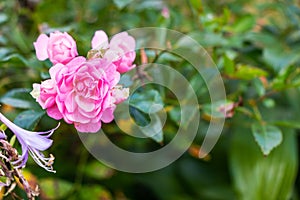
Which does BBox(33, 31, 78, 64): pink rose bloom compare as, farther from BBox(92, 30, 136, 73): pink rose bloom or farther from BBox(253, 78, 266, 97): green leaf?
BBox(253, 78, 266, 97): green leaf

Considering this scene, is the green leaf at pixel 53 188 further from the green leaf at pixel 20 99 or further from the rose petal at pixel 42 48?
the rose petal at pixel 42 48

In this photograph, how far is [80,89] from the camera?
45 cm

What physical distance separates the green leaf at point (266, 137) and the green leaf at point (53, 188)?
0.32 meters

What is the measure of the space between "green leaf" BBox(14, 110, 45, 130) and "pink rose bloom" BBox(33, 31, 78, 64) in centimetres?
7

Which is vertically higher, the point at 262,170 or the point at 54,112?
the point at 54,112

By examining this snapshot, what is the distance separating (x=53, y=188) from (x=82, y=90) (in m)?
0.36

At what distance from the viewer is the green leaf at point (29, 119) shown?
511 mm

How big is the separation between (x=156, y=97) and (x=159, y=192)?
1.72ft

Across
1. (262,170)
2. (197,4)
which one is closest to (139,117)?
(197,4)

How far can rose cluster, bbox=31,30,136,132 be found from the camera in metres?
0.44

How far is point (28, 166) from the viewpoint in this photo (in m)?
0.82

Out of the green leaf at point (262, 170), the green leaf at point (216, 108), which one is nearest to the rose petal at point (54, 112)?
the green leaf at point (216, 108)

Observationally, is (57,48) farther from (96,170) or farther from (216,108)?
(96,170)

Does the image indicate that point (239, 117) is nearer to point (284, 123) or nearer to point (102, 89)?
point (284, 123)
